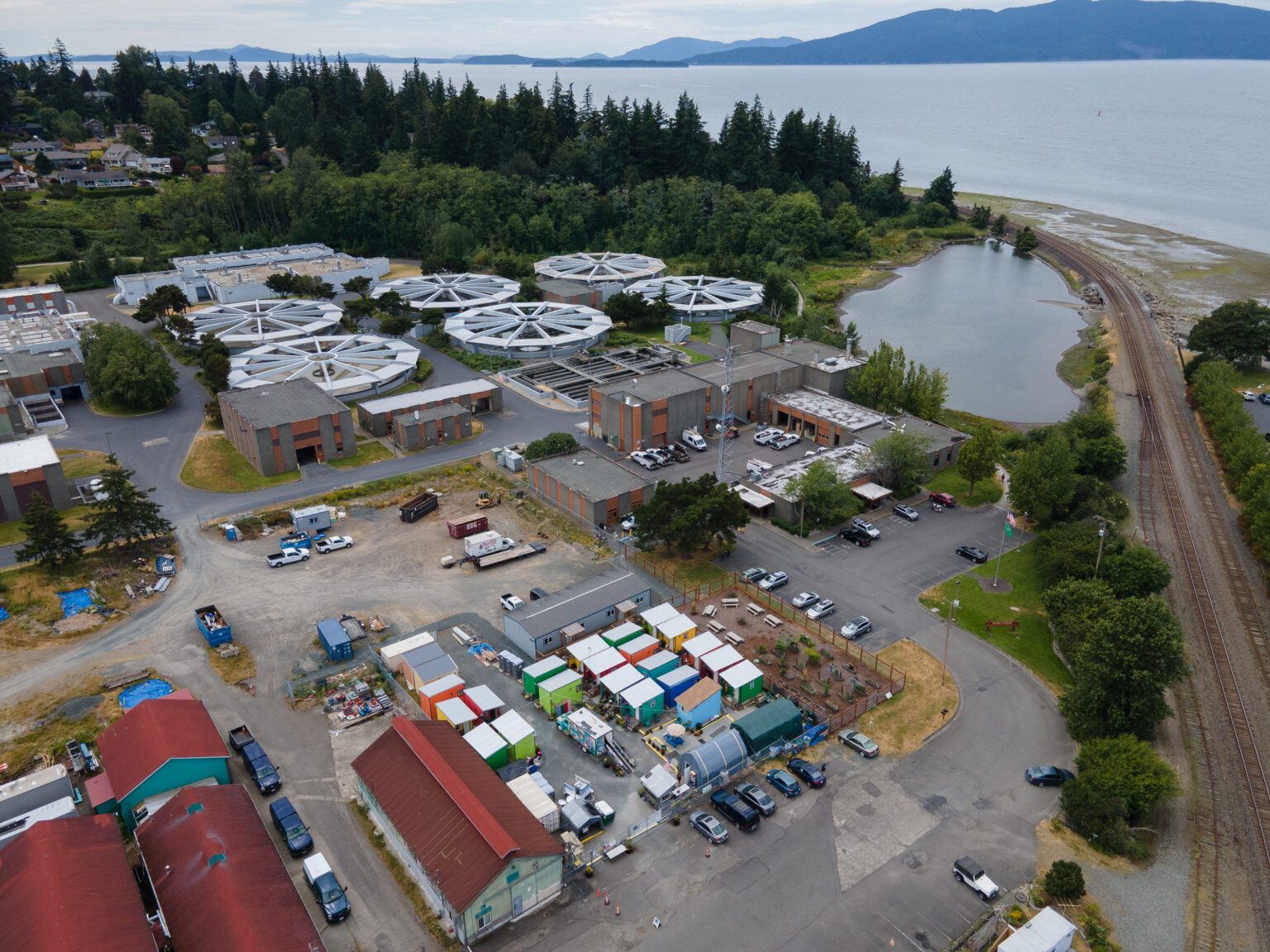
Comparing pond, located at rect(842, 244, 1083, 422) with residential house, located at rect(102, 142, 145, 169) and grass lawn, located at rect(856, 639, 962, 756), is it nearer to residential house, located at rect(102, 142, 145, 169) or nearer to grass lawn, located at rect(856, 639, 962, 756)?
grass lawn, located at rect(856, 639, 962, 756)

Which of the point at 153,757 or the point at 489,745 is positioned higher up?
the point at 153,757

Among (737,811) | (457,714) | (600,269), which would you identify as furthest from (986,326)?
(457,714)

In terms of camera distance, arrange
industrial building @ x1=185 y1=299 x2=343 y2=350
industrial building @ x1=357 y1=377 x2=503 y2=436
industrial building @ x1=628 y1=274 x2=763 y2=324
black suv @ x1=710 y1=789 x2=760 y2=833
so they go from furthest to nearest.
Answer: industrial building @ x1=628 y1=274 x2=763 y2=324
industrial building @ x1=185 y1=299 x2=343 y2=350
industrial building @ x1=357 y1=377 x2=503 y2=436
black suv @ x1=710 y1=789 x2=760 y2=833

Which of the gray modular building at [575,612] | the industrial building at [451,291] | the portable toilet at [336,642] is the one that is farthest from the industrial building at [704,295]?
the portable toilet at [336,642]

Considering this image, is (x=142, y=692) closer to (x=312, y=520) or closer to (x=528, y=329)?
(x=312, y=520)

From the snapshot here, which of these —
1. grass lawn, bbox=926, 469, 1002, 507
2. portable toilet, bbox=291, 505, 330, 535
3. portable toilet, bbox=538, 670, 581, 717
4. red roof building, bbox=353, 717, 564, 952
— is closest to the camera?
red roof building, bbox=353, 717, 564, 952

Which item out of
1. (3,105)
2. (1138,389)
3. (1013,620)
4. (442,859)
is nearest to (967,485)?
(1013,620)

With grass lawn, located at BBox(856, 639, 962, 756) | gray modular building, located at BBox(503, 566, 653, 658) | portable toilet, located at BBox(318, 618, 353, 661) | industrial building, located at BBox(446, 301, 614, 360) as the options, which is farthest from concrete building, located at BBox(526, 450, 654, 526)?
industrial building, located at BBox(446, 301, 614, 360)

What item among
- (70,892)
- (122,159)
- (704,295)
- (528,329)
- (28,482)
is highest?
(122,159)
